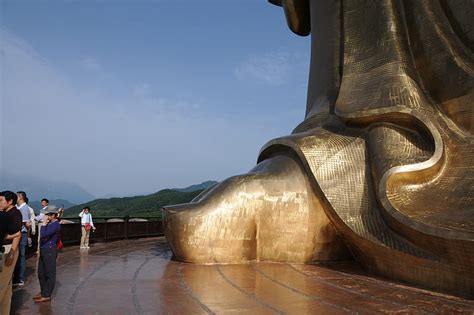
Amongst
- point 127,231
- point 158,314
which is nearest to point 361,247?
point 158,314

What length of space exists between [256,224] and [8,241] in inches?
157

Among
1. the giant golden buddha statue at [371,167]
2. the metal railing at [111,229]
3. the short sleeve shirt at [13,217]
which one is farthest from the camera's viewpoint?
the metal railing at [111,229]

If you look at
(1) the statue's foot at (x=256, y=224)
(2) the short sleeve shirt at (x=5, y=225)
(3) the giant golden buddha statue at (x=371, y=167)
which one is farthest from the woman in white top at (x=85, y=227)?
(2) the short sleeve shirt at (x=5, y=225)

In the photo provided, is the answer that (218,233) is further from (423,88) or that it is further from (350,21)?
(350,21)

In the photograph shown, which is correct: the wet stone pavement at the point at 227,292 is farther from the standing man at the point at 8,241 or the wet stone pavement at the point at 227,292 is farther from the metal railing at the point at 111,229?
the metal railing at the point at 111,229

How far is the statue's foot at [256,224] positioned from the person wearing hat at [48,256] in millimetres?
2556

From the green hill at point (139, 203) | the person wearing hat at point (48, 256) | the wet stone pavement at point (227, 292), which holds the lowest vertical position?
the wet stone pavement at point (227, 292)

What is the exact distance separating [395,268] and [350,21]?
4.77m

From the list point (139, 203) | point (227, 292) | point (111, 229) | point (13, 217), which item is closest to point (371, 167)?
point (227, 292)

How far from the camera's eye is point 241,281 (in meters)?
6.30

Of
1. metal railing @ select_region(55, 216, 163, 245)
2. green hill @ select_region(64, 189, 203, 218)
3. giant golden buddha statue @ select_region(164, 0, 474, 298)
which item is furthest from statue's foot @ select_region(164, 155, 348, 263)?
green hill @ select_region(64, 189, 203, 218)

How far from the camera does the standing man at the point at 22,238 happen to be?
638 centimetres

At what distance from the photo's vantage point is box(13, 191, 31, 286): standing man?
6.38 m

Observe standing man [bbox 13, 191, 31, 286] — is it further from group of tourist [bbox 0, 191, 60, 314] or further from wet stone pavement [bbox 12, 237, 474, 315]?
group of tourist [bbox 0, 191, 60, 314]
